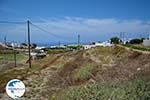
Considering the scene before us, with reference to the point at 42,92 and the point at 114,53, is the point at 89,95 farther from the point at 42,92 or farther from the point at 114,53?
the point at 114,53

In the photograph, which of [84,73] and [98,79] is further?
[84,73]

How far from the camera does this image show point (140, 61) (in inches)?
851

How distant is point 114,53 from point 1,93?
13.3 m

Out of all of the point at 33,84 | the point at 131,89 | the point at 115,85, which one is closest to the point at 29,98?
the point at 33,84

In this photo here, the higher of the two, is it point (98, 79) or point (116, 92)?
point (116, 92)

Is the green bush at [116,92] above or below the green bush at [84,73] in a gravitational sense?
above
